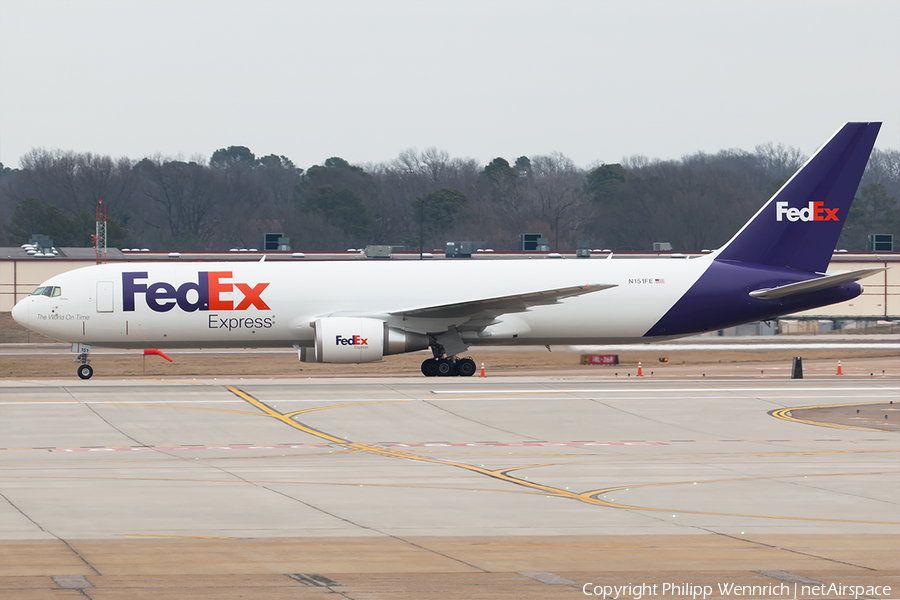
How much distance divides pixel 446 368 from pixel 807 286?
12579 mm

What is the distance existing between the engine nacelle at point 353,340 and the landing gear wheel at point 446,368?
7.95ft

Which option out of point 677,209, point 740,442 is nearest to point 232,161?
point 677,209

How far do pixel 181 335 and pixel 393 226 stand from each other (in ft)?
322

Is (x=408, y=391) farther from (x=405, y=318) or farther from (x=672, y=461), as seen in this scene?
(x=672, y=461)

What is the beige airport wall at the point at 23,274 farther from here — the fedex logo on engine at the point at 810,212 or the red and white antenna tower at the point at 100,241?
the fedex logo on engine at the point at 810,212

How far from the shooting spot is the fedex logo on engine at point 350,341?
3497 cm

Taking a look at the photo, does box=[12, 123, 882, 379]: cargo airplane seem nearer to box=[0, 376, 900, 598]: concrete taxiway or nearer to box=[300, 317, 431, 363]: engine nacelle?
box=[300, 317, 431, 363]: engine nacelle

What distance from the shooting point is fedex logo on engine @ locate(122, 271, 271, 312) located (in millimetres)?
36562

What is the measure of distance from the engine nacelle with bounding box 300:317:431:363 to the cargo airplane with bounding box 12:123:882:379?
44 mm

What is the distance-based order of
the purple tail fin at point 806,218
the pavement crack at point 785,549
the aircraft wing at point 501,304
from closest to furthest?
the pavement crack at point 785,549 → the aircraft wing at point 501,304 → the purple tail fin at point 806,218

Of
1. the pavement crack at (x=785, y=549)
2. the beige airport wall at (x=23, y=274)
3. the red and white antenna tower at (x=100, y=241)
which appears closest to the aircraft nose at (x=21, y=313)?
the red and white antenna tower at (x=100, y=241)

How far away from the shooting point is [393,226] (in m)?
134

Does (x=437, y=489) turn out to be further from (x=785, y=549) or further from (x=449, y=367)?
(x=449, y=367)

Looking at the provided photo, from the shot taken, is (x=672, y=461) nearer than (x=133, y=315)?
Yes
